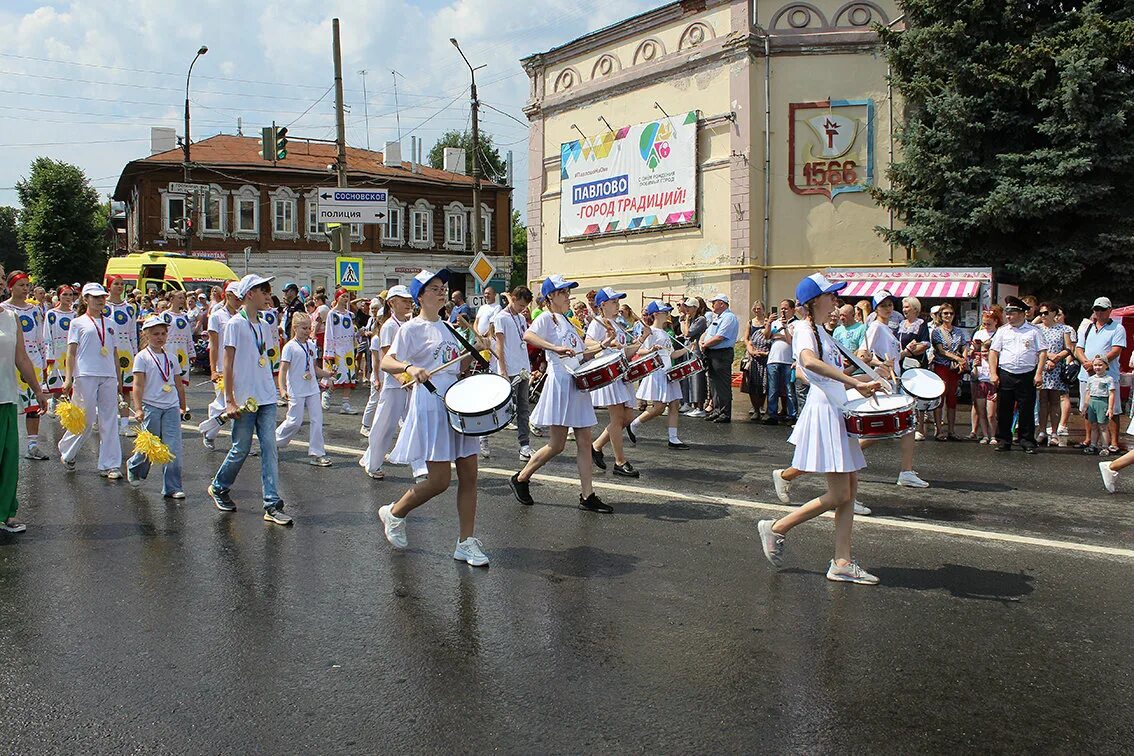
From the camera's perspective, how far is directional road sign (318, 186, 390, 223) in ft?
78.2

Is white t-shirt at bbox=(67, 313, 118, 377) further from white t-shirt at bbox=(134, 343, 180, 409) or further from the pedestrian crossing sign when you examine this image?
the pedestrian crossing sign

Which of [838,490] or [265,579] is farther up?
[838,490]

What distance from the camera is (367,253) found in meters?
53.9

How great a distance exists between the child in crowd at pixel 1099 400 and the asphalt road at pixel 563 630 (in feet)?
12.1

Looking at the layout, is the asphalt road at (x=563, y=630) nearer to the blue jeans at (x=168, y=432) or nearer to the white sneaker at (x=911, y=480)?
the blue jeans at (x=168, y=432)

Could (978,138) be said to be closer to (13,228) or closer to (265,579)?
(265,579)

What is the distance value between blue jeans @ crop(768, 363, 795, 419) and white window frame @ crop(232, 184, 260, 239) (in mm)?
43612

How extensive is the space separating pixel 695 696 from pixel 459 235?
2153 inches

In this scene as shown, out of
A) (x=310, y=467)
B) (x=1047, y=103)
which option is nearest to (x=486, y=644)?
(x=310, y=467)

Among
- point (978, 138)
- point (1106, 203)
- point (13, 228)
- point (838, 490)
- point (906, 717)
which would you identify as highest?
point (13, 228)

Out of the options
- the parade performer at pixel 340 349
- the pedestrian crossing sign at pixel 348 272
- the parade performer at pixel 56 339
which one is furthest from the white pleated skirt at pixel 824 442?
the pedestrian crossing sign at pixel 348 272

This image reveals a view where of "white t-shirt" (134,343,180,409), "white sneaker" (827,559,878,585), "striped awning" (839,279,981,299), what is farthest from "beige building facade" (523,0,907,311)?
"white sneaker" (827,559,878,585)

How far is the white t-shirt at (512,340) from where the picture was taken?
10414 mm

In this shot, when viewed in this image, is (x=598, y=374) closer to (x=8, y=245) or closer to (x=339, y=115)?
(x=339, y=115)
